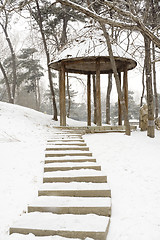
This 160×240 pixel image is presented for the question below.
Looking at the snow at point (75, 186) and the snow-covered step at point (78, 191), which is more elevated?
the snow at point (75, 186)

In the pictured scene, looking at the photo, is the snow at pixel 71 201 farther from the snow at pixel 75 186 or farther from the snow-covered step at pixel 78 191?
the snow at pixel 75 186

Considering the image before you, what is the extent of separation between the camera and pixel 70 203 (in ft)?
10.9

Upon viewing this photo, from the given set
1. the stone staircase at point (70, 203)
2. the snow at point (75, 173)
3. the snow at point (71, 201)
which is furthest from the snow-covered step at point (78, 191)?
the snow at point (75, 173)

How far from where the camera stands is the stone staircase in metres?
2.74

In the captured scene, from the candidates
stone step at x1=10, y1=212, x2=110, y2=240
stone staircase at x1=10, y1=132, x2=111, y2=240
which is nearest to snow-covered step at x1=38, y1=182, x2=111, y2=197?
stone staircase at x1=10, y1=132, x2=111, y2=240

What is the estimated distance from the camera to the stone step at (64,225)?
8.78 ft

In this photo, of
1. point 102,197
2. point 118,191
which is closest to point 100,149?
point 118,191

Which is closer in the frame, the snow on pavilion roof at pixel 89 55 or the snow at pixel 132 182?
the snow at pixel 132 182

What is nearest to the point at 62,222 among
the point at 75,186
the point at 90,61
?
the point at 75,186

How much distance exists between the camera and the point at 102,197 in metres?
3.61

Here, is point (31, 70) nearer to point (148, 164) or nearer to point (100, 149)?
point (100, 149)

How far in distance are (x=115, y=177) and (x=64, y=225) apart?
2129mm

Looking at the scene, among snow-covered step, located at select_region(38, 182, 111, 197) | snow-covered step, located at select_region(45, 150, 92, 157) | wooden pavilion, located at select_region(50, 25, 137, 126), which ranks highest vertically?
wooden pavilion, located at select_region(50, 25, 137, 126)

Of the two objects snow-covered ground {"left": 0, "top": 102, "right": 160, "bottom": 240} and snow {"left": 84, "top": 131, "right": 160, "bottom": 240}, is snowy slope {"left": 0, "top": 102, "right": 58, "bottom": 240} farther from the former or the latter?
snow {"left": 84, "top": 131, "right": 160, "bottom": 240}
